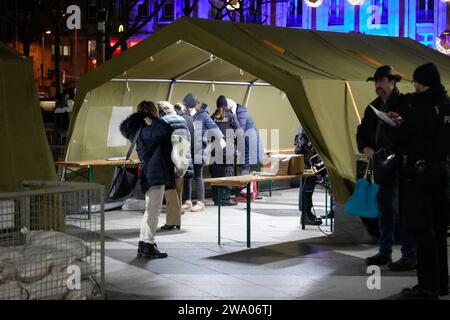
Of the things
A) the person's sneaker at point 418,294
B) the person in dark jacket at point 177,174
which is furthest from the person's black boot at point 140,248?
the person's sneaker at point 418,294

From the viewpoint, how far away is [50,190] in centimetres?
590

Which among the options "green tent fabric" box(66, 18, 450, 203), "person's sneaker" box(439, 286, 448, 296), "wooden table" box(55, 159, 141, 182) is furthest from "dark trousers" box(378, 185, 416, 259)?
"wooden table" box(55, 159, 141, 182)

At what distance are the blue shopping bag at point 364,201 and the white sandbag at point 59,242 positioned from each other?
11.1ft

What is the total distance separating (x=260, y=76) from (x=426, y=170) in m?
3.39

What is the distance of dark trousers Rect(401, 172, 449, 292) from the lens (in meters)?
6.52

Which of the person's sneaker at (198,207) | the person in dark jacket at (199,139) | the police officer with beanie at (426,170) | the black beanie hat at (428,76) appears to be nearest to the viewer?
the police officer with beanie at (426,170)

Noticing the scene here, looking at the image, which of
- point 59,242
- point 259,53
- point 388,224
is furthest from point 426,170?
point 259,53

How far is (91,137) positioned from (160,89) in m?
1.90

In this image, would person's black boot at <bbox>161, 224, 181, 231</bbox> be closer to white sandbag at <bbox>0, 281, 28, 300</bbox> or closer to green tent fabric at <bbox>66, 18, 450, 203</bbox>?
green tent fabric at <bbox>66, 18, 450, 203</bbox>

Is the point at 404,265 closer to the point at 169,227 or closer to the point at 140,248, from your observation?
the point at 140,248

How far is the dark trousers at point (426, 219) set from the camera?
6.52 m

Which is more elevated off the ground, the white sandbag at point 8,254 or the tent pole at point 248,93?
the tent pole at point 248,93

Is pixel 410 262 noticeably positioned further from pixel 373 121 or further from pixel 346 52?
pixel 346 52

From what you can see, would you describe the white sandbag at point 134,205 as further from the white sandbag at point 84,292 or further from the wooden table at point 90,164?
the white sandbag at point 84,292
